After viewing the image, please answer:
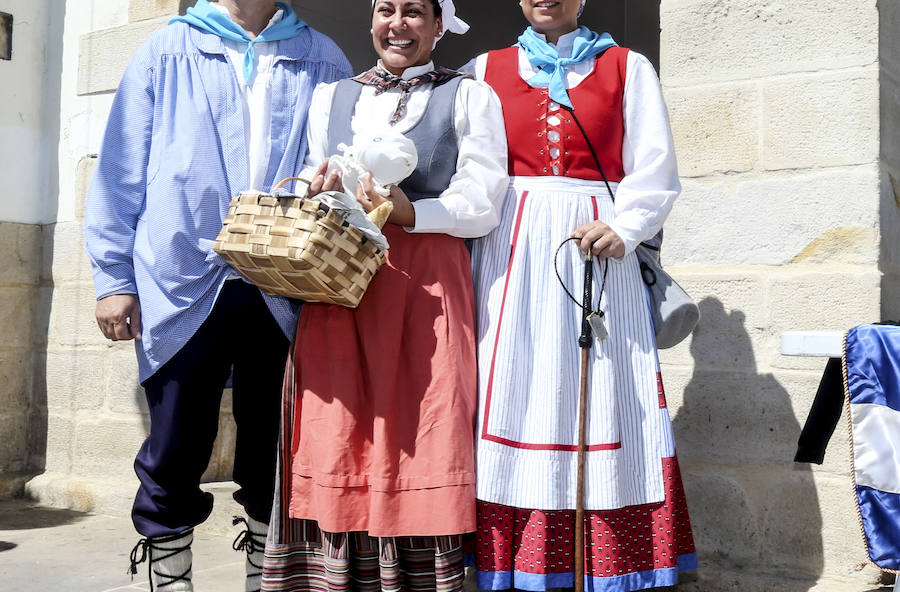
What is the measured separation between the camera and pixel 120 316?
279 cm

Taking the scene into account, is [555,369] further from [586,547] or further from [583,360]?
[586,547]

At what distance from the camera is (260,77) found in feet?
9.50

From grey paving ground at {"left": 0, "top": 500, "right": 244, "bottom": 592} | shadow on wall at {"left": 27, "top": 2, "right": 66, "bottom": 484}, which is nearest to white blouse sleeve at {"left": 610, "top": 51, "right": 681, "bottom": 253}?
grey paving ground at {"left": 0, "top": 500, "right": 244, "bottom": 592}

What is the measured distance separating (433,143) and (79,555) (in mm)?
2417

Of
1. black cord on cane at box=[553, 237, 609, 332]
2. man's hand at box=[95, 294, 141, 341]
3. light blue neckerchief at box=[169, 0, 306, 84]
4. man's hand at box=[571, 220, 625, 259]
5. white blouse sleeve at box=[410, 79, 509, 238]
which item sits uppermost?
light blue neckerchief at box=[169, 0, 306, 84]

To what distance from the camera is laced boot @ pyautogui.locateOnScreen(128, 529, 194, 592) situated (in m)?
2.80

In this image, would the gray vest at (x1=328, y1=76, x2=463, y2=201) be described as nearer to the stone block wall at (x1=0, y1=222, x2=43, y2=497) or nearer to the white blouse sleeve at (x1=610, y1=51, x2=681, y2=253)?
the white blouse sleeve at (x1=610, y1=51, x2=681, y2=253)

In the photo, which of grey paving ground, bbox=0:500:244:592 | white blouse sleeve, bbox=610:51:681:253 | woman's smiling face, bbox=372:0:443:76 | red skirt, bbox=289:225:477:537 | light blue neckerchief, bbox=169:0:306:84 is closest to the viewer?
red skirt, bbox=289:225:477:537

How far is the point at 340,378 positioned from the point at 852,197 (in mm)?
1660

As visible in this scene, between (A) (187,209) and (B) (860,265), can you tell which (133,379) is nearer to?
(A) (187,209)

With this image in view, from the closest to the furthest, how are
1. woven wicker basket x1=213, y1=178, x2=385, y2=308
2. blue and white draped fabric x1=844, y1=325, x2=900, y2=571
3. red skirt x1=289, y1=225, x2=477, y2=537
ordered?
1. blue and white draped fabric x1=844, y1=325, x2=900, y2=571
2. woven wicker basket x1=213, y1=178, x2=385, y2=308
3. red skirt x1=289, y1=225, x2=477, y2=537

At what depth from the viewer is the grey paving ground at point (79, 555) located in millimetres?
3562

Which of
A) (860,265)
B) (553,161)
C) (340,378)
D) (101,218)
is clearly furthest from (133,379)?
(860,265)

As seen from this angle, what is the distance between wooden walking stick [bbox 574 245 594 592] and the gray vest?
1.46 ft
